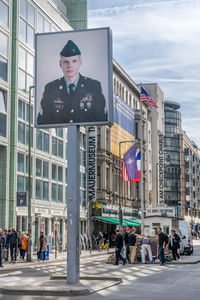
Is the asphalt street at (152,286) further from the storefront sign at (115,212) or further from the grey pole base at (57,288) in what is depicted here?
the storefront sign at (115,212)

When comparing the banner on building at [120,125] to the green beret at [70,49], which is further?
the banner on building at [120,125]

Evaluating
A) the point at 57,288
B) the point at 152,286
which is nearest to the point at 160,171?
the point at 152,286

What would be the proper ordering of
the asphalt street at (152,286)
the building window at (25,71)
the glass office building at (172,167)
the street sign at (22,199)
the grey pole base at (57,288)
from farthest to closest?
the glass office building at (172,167), the building window at (25,71), the street sign at (22,199), the grey pole base at (57,288), the asphalt street at (152,286)

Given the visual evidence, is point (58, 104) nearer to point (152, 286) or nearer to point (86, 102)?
point (86, 102)

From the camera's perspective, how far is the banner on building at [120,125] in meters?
60.4

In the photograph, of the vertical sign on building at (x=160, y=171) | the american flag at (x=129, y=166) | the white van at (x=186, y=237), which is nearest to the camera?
the white van at (x=186, y=237)

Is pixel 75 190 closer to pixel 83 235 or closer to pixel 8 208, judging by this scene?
pixel 8 208

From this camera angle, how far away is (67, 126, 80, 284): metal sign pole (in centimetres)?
1716

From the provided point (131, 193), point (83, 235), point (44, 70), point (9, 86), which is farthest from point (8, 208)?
point (131, 193)

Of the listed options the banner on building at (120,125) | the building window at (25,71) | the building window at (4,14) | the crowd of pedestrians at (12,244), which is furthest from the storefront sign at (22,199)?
the banner on building at (120,125)

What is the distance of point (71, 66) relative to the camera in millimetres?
18422

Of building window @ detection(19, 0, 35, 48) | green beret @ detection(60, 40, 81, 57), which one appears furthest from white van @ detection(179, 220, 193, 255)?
green beret @ detection(60, 40, 81, 57)

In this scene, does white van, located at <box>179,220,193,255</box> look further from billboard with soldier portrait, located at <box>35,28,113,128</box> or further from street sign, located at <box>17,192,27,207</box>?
billboard with soldier portrait, located at <box>35,28,113,128</box>

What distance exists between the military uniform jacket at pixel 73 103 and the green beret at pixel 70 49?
2.68 feet
